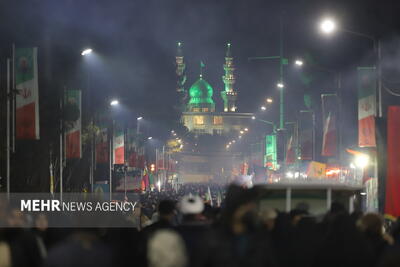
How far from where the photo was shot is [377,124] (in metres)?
20.1

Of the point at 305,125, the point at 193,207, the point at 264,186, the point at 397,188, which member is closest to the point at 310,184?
the point at 264,186

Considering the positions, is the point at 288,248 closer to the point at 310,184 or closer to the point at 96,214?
the point at 96,214

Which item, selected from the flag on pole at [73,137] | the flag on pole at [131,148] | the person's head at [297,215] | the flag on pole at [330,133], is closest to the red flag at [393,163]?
the person's head at [297,215]

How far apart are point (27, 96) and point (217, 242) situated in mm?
21415

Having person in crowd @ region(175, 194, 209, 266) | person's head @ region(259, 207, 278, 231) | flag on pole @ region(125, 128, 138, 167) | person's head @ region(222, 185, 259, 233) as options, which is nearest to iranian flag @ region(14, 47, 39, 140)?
person's head @ region(259, 207, 278, 231)

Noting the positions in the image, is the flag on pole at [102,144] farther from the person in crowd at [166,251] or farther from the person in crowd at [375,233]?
the person in crowd at [166,251]

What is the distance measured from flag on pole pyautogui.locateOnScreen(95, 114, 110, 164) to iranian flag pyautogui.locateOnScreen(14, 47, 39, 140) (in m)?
20.7

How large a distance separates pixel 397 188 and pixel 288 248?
886 cm

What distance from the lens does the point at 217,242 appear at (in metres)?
7.89

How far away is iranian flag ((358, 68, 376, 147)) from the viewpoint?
3064cm

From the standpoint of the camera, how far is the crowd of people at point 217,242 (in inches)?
314

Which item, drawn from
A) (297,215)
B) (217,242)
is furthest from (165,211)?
(297,215)

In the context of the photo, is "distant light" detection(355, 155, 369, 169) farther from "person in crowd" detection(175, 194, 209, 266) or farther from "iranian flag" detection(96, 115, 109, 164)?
"person in crowd" detection(175, 194, 209, 266)

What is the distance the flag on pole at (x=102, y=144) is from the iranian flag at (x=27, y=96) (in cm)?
2067
